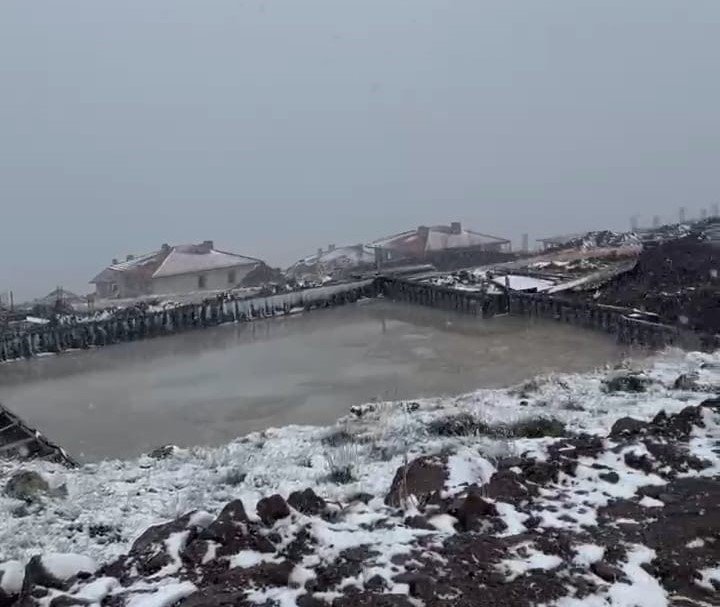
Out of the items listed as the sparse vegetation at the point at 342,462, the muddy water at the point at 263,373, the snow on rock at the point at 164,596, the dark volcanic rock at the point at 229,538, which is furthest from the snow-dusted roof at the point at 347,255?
the snow on rock at the point at 164,596

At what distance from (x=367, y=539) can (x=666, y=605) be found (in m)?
1.82

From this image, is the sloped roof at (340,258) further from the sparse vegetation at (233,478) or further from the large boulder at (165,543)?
the large boulder at (165,543)

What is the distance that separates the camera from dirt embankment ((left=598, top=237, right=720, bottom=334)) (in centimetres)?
1706

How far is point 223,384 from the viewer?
14.9m

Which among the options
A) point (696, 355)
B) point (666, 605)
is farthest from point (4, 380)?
point (666, 605)

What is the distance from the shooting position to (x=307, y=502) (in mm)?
5520

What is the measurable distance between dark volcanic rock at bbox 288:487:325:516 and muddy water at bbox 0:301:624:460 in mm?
5859

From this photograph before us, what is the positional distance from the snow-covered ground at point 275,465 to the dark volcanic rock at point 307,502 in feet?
0.72

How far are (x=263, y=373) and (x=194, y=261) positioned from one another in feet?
71.8

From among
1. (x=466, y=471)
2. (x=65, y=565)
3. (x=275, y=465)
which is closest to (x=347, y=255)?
(x=275, y=465)

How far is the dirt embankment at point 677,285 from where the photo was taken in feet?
56.0

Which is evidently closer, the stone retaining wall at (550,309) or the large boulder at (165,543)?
the large boulder at (165,543)

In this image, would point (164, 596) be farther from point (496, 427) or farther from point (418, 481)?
point (496, 427)

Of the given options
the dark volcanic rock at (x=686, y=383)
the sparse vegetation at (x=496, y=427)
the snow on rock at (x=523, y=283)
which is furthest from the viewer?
the snow on rock at (x=523, y=283)
